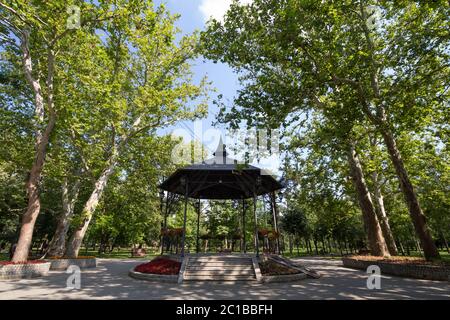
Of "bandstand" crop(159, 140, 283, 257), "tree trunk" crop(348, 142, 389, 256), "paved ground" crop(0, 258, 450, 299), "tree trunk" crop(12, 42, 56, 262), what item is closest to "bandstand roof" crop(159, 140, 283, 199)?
"bandstand" crop(159, 140, 283, 257)

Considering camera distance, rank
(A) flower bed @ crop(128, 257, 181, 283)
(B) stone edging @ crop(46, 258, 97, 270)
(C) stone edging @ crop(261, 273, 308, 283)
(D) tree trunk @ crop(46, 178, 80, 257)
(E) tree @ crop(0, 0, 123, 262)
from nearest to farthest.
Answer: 1. (C) stone edging @ crop(261, 273, 308, 283)
2. (A) flower bed @ crop(128, 257, 181, 283)
3. (E) tree @ crop(0, 0, 123, 262)
4. (B) stone edging @ crop(46, 258, 97, 270)
5. (D) tree trunk @ crop(46, 178, 80, 257)

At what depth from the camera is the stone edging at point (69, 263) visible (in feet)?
47.4

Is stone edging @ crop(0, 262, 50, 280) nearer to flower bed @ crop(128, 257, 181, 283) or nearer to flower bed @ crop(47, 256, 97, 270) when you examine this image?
flower bed @ crop(47, 256, 97, 270)

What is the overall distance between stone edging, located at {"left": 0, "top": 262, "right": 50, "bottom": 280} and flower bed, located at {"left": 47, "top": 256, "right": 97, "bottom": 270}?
277 cm

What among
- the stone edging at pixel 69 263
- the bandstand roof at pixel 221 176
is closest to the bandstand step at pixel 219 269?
the bandstand roof at pixel 221 176

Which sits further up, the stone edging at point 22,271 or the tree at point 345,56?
the tree at point 345,56

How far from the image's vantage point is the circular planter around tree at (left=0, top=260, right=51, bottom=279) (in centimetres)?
1069

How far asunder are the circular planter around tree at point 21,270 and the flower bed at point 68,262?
9.25 feet

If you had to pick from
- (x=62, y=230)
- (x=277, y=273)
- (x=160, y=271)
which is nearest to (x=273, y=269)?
(x=277, y=273)

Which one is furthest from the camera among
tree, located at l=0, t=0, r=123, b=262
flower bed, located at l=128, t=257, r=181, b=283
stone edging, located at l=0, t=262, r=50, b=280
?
tree, located at l=0, t=0, r=123, b=262

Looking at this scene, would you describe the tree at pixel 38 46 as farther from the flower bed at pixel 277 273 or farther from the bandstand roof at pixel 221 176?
the flower bed at pixel 277 273

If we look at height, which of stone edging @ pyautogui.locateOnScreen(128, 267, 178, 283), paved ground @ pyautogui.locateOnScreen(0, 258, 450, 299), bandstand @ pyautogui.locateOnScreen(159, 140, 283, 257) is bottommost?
paved ground @ pyautogui.locateOnScreen(0, 258, 450, 299)

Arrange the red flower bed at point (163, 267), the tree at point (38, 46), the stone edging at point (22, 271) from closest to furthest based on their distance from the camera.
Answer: the red flower bed at point (163, 267) < the stone edging at point (22, 271) < the tree at point (38, 46)

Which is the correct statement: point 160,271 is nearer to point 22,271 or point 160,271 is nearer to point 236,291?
point 236,291
